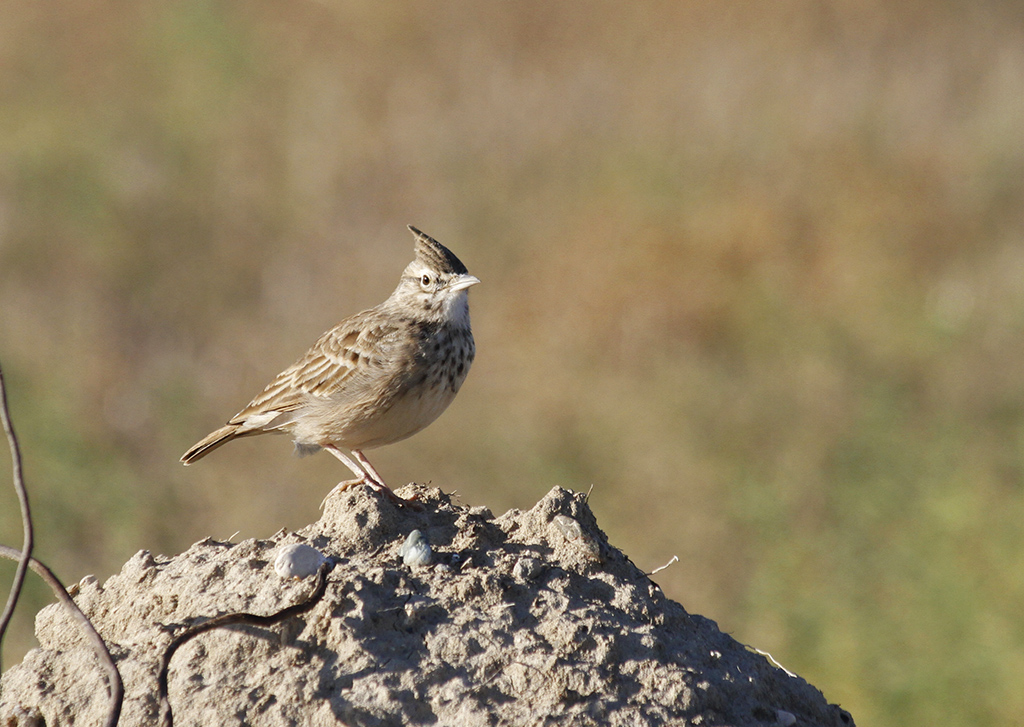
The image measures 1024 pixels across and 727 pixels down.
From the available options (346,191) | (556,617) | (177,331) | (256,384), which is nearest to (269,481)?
(256,384)

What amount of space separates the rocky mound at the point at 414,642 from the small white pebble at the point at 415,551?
11mm

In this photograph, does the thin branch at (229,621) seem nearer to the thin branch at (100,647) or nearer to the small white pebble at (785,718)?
the thin branch at (100,647)

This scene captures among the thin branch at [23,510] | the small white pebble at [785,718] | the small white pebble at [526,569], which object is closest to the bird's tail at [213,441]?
the small white pebble at [526,569]

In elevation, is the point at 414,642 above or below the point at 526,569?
below

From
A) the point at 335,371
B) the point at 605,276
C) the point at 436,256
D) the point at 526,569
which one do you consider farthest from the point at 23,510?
the point at 605,276

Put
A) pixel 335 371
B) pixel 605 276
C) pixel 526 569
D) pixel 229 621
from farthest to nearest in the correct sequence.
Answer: pixel 605 276
pixel 335 371
pixel 526 569
pixel 229 621

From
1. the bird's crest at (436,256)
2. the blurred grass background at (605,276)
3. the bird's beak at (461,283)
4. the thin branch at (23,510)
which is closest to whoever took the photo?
the thin branch at (23,510)

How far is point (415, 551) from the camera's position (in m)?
3.51

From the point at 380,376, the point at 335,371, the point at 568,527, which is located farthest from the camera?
the point at 335,371

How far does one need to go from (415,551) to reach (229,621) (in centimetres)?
72

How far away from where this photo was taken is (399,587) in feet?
10.8

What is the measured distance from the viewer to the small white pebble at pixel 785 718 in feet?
10.8

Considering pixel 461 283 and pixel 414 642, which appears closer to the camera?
pixel 414 642

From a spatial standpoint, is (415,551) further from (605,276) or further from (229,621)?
(605,276)
